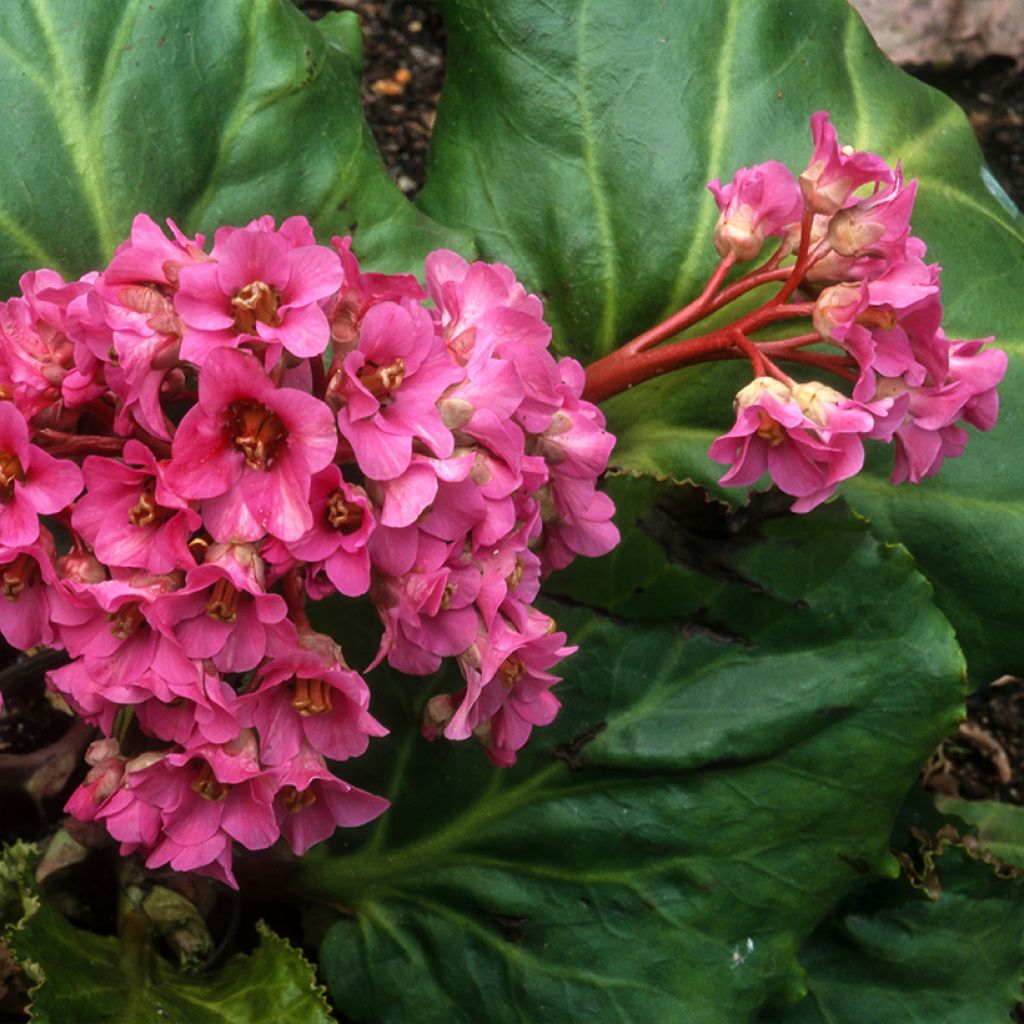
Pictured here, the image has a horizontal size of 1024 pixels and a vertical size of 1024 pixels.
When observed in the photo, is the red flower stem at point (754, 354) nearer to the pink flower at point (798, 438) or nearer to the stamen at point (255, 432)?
the pink flower at point (798, 438)

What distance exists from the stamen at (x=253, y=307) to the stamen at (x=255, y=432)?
0.06 m

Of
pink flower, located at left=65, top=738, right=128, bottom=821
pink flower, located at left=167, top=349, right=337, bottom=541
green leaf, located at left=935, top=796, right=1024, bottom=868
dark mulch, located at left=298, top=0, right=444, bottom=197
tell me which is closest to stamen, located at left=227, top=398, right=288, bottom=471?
pink flower, located at left=167, top=349, right=337, bottom=541

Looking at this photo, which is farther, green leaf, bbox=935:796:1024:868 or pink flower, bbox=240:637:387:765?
green leaf, bbox=935:796:1024:868

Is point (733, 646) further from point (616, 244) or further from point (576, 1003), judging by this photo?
point (616, 244)

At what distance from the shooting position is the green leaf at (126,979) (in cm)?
120

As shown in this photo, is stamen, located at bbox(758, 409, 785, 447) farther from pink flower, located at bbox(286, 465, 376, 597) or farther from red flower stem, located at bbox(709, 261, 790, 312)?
pink flower, located at bbox(286, 465, 376, 597)

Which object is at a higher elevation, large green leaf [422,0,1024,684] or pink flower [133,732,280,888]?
large green leaf [422,0,1024,684]

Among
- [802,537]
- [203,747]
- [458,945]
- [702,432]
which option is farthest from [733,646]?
[203,747]

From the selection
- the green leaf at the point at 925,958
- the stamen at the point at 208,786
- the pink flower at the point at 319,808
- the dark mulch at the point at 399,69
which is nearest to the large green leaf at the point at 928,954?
the green leaf at the point at 925,958

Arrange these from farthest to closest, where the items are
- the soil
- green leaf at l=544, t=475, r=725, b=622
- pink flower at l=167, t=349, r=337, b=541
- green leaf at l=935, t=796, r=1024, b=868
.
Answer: the soil < green leaf at l=935, t=796, r=1024, b=868 < green leaf at l=544, t=475, r=725, b=622 < pink flower at l=167, t=349, r=337, b=541

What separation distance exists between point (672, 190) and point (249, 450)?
79 cm

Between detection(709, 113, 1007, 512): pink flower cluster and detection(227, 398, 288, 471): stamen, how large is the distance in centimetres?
41

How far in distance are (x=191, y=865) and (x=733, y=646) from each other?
56 cm

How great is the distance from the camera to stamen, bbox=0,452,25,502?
3.15 feet
